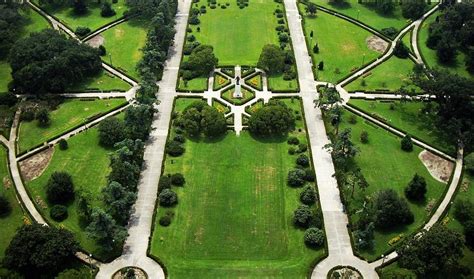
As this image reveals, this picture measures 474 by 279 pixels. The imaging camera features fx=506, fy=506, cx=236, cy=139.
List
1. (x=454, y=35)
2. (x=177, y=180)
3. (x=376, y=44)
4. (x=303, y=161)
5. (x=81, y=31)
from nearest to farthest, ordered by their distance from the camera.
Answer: (x=177, y=180)
(x=303, y=161)
(x=454, y=35)
(x=376, y=44)
(x=81, y=31)

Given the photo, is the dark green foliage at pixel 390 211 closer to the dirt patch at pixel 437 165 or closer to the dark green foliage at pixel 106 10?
the dirt patch at pixel 437 165

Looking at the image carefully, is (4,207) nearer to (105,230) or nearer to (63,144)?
(63,144)

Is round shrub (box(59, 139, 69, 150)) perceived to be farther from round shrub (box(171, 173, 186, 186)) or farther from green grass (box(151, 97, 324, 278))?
round shrub (box(171, 173, 186, 186))

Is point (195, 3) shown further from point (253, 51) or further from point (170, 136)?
point (170, 136)

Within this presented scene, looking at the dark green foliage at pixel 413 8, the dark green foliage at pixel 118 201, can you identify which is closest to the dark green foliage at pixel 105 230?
the dark green foliage at pixel 118 201

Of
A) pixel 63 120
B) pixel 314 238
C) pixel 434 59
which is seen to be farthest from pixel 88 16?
pixel 314 238

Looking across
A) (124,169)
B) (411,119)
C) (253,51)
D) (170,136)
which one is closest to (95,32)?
(253,51)

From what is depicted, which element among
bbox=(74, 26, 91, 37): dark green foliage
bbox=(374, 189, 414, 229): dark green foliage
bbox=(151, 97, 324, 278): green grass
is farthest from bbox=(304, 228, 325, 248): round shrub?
bbox=(74, 26, 91, 37): dark green foliage
